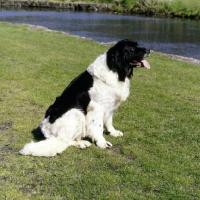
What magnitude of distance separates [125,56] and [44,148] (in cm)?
208

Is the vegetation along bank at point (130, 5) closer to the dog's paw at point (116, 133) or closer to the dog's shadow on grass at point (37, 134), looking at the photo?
the dog's paw at point (116, 133)

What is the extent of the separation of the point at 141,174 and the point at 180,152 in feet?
3.98

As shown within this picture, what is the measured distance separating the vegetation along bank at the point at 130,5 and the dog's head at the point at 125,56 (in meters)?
40.4

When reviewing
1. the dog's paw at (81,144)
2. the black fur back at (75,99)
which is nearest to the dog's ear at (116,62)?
the black fur back at (75,99)

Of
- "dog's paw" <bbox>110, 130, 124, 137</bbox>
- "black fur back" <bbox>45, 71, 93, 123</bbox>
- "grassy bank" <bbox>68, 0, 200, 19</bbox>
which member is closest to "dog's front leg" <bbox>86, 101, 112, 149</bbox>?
"black fur back" <bbox>45, 71, 93, 123</bbox>

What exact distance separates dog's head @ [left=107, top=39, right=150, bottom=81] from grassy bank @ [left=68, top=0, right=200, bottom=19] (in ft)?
133

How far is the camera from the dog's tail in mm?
5581

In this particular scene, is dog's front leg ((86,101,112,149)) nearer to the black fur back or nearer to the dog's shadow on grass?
the black fur back

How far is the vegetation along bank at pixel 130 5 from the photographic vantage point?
47.4 meters

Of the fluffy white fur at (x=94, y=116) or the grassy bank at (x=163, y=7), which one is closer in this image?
the fluffy white fur at (x=94, y=116)

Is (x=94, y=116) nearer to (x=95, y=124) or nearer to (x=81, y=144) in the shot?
(x=95, y=124)

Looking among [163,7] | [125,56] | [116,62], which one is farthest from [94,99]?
[163,7]

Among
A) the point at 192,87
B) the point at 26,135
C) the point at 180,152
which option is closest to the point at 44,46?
the point at 192,87

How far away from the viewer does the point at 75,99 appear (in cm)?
607
